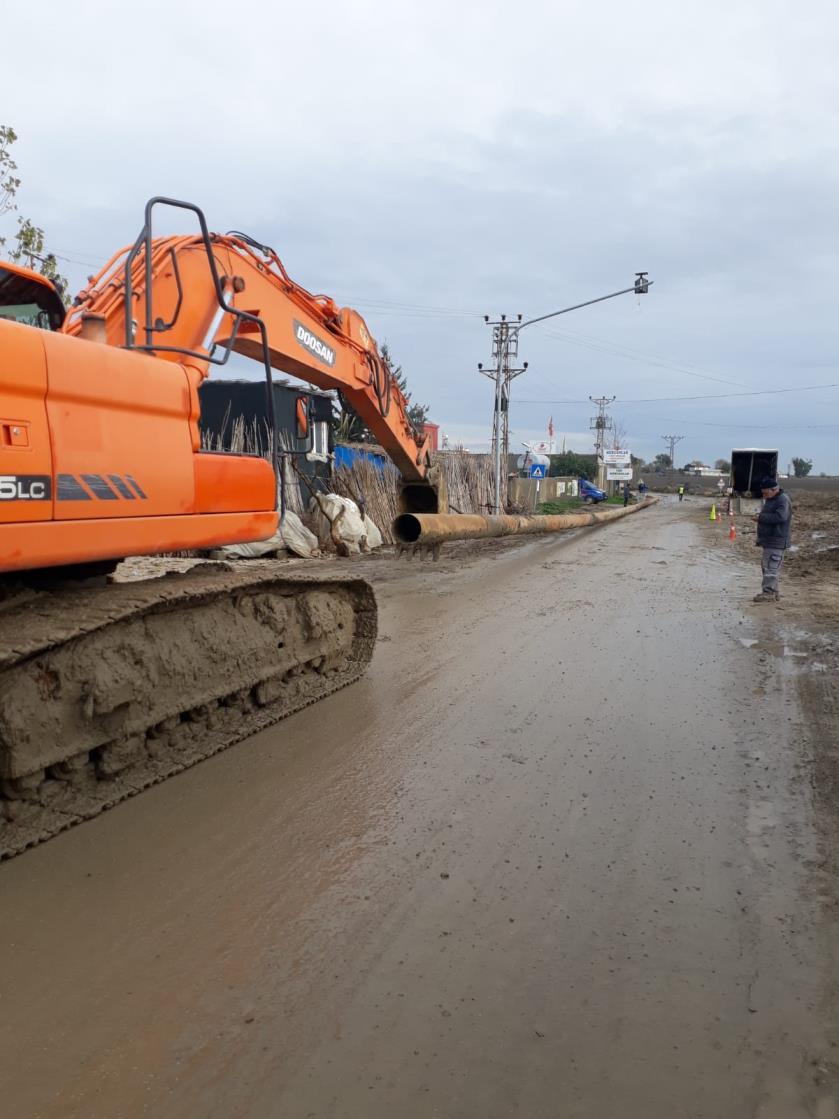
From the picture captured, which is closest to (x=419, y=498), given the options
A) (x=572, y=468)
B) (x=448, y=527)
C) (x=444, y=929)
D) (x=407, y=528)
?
(x=448, y=527)

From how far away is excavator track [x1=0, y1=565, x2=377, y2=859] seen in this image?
3752 mm

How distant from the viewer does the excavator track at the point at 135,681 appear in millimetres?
3752

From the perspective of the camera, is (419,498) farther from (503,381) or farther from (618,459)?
(618,459)

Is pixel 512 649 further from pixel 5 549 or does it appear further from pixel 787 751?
pixel 5 549

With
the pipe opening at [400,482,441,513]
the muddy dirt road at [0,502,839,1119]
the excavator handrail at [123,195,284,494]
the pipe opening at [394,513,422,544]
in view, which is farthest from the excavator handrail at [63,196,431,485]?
the muddy dirt road at [0,502,839,1119]

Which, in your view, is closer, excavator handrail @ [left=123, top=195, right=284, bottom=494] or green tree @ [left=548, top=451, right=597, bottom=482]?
excavator handrail @ [left=123, top=195, right=284, bottom=494]

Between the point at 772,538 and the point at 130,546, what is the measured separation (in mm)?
8451

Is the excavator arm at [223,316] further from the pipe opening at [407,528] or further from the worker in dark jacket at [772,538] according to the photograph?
the worker in dark jacket at [772,538]

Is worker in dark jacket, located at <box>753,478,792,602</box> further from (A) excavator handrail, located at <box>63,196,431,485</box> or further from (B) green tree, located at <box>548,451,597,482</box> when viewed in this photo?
(B) green tree, located at <box>548,451,597,482</box>

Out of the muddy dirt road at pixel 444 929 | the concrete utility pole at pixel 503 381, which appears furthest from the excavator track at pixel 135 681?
the concrete utility pole at pixel 503 381

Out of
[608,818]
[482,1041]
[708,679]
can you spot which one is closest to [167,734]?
[608,818]

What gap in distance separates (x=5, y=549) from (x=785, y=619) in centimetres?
785

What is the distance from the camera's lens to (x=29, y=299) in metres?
4.44

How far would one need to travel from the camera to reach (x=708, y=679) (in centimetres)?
654
